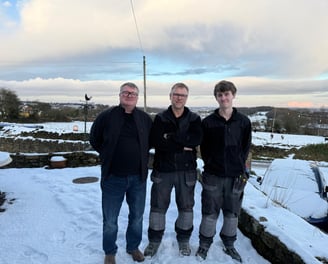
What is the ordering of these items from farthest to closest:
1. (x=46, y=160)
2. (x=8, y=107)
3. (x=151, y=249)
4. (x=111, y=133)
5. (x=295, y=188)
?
(x=8, y=107) → (x=46, y=160) → (x=295, y=188) → (x=151, y=249) → (x=111, y=133)

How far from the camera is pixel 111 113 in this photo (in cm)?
259

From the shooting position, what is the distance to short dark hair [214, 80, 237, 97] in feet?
8.76

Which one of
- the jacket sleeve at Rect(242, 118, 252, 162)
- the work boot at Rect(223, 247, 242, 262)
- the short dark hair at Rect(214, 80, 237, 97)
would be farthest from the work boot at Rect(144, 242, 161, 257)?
the short dark hair at Rect(214, 80, 237, 97)

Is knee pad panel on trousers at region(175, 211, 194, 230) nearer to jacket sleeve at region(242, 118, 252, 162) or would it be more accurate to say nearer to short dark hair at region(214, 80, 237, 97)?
jacket sleeve at region(242, 118, 252, 162)

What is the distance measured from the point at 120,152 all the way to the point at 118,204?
0.49 metres

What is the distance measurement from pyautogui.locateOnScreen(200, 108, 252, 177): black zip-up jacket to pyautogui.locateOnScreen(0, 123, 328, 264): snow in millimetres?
801

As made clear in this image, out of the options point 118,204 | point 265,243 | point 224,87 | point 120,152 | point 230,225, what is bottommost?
point 265,243

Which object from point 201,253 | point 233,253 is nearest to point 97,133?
point 201,253

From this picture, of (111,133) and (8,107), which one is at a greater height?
(111,133)

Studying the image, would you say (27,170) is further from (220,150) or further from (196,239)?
(220,150)

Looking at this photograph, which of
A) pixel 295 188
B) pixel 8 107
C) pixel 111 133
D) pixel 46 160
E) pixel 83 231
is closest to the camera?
pixel 111 133

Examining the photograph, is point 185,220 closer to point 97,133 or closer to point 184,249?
point 184,249

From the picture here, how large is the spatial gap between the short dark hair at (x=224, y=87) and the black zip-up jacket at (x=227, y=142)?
0.20 metres

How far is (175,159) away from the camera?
2705 mm
